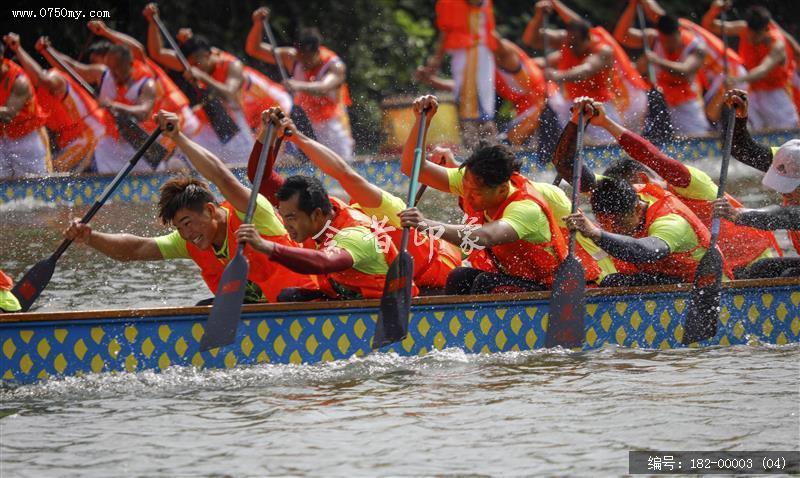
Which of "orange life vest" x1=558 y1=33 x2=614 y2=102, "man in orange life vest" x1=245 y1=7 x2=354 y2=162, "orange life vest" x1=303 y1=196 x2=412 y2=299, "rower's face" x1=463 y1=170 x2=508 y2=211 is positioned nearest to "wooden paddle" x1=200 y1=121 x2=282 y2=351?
"orange life vest" x1=303 y1=196 x2=412 y2=299

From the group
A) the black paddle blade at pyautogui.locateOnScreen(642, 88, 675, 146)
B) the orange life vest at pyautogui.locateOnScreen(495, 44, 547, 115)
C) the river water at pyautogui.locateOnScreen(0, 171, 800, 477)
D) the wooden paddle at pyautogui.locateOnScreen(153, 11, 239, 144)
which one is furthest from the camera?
the orange life vest at pyautogui.locateOnScreen(495, 44, 547, 115)

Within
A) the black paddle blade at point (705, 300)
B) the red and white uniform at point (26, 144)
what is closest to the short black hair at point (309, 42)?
the red and white uniform at point (26, 144)

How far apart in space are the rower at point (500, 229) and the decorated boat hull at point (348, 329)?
0.67 ft

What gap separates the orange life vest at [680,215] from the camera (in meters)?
7.21

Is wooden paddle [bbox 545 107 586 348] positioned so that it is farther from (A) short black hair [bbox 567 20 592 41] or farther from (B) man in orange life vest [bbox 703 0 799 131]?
(B) man in orange life vest [bbox 703 0 799 131]

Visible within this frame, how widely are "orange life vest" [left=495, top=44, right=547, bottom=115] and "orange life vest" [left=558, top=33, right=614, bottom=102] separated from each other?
0.37 meters

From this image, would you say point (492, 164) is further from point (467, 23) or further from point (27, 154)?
point (467, 23)

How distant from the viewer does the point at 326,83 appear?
1402cm

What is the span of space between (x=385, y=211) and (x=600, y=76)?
7370 mm

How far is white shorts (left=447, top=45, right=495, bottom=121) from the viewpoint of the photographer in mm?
15070

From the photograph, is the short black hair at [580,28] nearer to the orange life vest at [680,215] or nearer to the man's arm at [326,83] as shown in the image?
the man's arm at [326,83]

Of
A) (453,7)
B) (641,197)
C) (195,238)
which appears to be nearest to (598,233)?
(641,197)

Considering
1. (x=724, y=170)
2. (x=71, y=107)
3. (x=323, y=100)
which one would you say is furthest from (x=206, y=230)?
(x=323, y=100)

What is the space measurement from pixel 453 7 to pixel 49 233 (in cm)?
539
